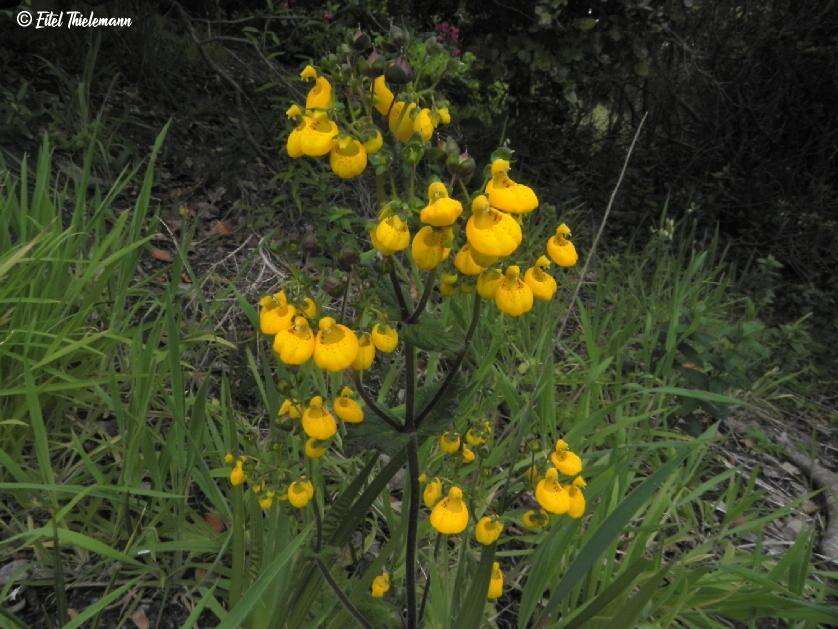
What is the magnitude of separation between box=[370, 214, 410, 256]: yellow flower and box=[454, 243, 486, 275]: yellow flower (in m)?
0.09

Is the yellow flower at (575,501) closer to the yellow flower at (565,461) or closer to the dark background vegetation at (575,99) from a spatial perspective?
the yellow flower at (565,461)

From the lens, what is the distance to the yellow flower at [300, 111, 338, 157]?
85 centimetres

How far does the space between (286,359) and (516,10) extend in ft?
9.67

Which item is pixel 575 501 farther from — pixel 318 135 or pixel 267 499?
pixel 318 135

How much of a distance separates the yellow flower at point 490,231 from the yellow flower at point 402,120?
173mm

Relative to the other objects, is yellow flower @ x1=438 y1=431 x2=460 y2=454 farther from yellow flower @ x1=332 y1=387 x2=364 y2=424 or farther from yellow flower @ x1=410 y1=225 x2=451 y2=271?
yellow flower @ x1=410 y1=225 x2=451 y2=271

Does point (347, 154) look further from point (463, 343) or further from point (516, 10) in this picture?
point (516, 10)

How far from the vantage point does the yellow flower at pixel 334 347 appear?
2.92 feet

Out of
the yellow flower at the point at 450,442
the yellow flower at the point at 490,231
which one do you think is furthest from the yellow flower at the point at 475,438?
the yellow flower at the point at 490,231

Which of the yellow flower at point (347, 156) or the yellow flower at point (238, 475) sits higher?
the yellow flower at point (347, 156)

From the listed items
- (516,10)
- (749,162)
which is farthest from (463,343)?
(749,162)

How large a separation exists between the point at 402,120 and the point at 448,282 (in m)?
0.25
